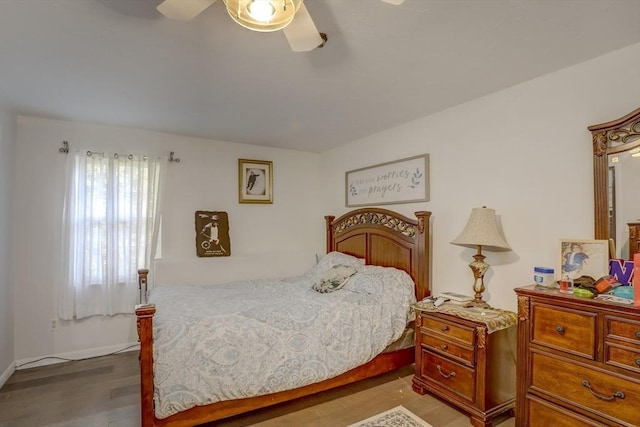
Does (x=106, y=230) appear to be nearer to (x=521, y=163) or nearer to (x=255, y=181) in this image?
(x=255, y=181)

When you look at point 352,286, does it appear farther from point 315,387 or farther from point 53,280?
point 53,280

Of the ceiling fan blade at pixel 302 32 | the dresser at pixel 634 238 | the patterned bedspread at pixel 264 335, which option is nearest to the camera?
the ceiling fan blade at pixel 302 32

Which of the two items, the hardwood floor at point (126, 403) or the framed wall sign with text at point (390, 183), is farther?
the framed wall sign with text at point (390, 183)

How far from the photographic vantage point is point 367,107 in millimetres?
2895

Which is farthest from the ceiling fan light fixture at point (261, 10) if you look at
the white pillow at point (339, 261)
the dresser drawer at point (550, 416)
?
the white pillow at point (339, 261)

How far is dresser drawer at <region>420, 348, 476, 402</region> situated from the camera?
222 centimetres

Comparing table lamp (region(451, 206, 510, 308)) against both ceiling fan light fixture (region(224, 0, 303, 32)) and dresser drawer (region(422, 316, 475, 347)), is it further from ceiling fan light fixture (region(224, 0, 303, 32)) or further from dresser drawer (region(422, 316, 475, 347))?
ceiling fan light fixture (region(224, 0, 303, 32))

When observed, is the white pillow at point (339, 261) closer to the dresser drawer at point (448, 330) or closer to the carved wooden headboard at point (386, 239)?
the carved wooden headboard at point (386, 239)

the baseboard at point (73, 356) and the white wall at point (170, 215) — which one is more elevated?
the white wall at point (170, 215)

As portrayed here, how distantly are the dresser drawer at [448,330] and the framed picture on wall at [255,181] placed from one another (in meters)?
2.56

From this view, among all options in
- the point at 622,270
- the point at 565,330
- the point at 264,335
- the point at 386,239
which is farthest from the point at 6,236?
the point at 622,270

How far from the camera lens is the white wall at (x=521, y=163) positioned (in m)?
2.04

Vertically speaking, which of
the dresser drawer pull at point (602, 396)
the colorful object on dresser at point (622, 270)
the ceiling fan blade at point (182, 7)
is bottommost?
the dresser drawer pull at point (602, 396)

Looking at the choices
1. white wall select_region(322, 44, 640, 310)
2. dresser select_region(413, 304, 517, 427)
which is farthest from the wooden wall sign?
dresser select_region(413, 304, 517, 427)
